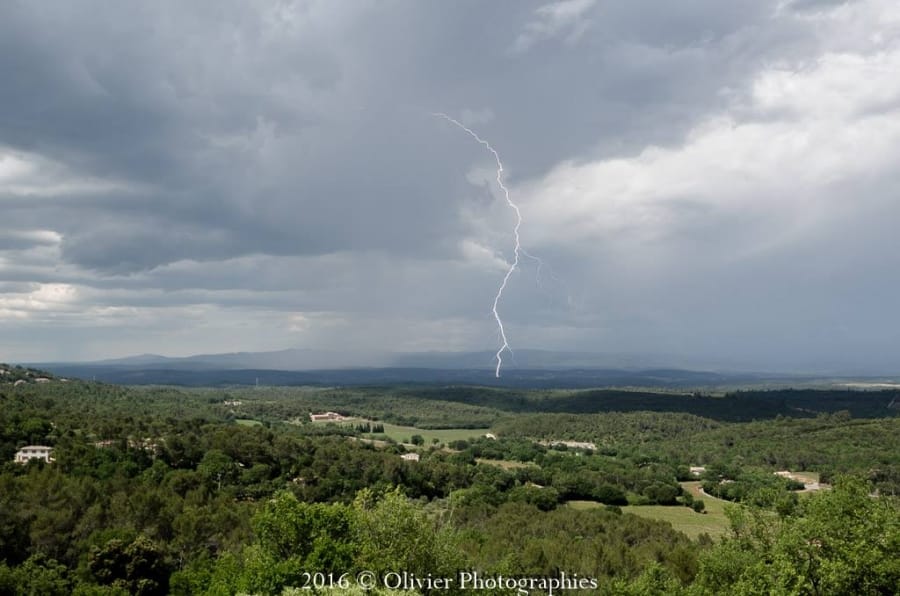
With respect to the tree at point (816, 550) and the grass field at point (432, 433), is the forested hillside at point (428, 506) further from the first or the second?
the grass field at point (432, 433)

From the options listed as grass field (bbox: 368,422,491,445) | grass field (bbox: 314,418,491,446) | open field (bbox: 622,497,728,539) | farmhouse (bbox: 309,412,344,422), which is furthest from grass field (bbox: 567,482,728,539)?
farmhouse (bbox: 309,412,344,422)

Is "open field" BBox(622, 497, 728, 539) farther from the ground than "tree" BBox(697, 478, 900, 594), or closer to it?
closer to it

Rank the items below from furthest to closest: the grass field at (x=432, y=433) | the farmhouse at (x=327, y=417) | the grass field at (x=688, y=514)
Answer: the farmhouse at (x=327, y=417) → the grass field at (x=432, y=433) → the grass field at (x=688, y=514)

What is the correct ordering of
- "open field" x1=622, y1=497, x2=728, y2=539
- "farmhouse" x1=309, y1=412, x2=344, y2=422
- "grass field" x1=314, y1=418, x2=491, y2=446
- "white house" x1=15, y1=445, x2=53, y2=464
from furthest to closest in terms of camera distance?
"farmhouse" x1=309, y1=412, x2=344, y2=422 → "grass field" x1=314, y1=418, x2=491, y2=446 → "open field" x1=622, y1=497, x2=728, y2=539 → "white house" x1=15, y1=445, x2=53, y2=464

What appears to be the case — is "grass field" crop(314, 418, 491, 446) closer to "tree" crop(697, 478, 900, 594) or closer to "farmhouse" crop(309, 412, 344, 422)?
"farmhouse" crop(309, 412, 344, 422)

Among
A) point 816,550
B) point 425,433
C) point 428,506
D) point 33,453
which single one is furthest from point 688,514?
point 425,433

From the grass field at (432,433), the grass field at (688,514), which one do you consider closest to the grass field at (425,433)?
the grass field at (432,433)

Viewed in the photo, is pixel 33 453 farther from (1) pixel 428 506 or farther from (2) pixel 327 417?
(2) pixel 327 417
